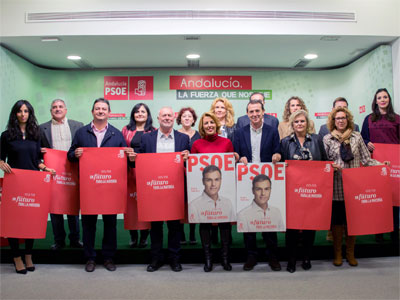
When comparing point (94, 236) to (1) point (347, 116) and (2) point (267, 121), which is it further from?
(1) point (347, 116)

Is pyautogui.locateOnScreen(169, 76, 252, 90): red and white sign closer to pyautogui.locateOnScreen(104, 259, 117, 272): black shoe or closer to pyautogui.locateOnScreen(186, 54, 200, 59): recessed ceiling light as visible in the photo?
pyautogui.locateOnScreen(186, 54, 200, 59): recessed ceiling light

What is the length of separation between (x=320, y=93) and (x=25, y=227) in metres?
5.91

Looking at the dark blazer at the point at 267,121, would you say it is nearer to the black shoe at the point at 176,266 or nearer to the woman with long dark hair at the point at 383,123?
the woman with long dark hair at the point at 383,123

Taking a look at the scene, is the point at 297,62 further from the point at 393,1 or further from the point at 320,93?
the point at 393,1

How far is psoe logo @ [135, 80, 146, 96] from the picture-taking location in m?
6.69

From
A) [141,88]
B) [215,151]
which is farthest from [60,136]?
[141,88]

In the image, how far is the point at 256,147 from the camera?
3.39 metres

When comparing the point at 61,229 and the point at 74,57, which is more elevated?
the point at 74,57

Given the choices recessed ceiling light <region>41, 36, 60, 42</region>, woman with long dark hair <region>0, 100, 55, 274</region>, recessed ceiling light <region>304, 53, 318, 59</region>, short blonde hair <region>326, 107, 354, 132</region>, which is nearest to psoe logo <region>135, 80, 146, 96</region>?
recessed ceiling light <region>41, 36, 60, 42</region>

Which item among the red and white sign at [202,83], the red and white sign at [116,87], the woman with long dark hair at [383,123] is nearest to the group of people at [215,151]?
the woman with long dark hair at [383,123]

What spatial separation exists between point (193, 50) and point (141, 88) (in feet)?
5.02

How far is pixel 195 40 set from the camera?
527cm

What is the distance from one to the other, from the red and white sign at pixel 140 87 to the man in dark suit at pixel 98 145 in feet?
10.8

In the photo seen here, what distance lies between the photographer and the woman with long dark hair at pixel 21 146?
3.38 m
